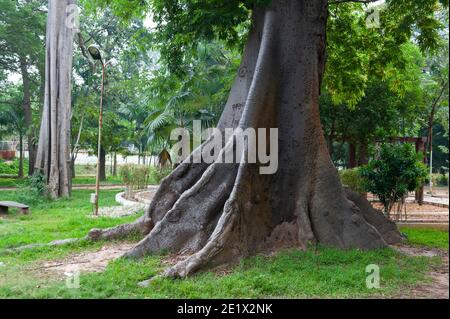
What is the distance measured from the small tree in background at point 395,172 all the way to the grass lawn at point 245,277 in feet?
11.1

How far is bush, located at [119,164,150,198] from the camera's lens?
780 inches

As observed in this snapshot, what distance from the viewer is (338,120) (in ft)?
58.6

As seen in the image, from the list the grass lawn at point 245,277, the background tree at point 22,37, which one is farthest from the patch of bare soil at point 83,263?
the background tree at point 22,37

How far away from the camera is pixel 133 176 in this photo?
20.0 meters

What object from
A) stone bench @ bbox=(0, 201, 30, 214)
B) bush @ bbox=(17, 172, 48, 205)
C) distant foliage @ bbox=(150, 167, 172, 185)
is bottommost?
stone bench @ bbox=(0, 201, 30, 214)

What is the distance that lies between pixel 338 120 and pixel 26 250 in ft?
41.2

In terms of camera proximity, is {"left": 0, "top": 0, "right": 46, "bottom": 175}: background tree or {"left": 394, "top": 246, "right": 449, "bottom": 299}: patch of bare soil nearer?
{"left": 394, "top": 246, "right": 449, "bottom": 299}: patch of bare soil

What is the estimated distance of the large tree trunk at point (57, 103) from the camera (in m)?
18.4

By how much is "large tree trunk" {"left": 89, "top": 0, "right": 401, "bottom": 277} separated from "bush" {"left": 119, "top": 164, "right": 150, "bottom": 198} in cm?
1083

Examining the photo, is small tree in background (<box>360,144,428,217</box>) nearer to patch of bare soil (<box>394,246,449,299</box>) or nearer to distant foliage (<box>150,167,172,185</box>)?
patch of bare soil (<box>394,246,449,299</box>)

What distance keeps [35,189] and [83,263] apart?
1136 centimetres

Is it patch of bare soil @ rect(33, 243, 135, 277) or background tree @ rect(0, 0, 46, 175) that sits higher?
background tree @ rect(0, 0, 46, 175)

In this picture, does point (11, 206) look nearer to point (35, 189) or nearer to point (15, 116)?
point (35, 189)

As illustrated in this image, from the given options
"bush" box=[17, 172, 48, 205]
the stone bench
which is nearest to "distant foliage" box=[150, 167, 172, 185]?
"bush" box=[17, 172, 48, 205]
